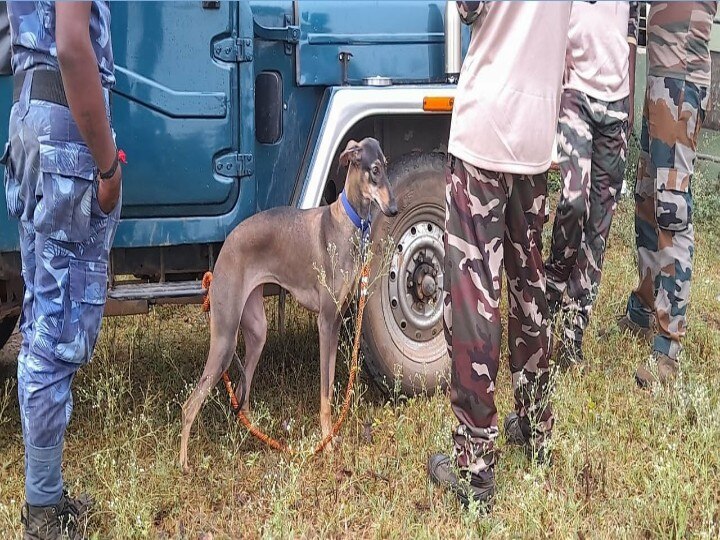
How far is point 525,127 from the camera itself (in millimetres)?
2723

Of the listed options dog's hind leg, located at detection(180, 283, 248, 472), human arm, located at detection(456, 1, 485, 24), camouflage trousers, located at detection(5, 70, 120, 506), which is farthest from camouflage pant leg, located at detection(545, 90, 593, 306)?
camouflage trousers, located at detection(5, 70, 120, 506)

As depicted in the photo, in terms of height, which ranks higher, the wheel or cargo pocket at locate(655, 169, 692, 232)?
cargo pocket at locate(655, 169, 692, 232)

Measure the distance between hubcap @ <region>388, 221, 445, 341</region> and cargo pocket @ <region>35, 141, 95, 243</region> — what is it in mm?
1691

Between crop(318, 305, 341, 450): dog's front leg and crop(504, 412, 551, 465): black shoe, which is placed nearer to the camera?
crop(504, 412, 551, 465): black shoe

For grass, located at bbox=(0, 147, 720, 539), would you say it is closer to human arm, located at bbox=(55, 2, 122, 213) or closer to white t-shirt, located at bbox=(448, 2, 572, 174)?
human arm, located at bbox=(55, 2, 122, 213)

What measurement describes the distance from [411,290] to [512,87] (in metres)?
1.51

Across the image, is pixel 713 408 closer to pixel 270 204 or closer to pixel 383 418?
pixel 383 418

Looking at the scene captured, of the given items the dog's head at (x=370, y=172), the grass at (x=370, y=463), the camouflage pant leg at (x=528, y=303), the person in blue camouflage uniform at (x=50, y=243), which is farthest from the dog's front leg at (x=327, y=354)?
the person in blue camouflage uniform at (x=50, y=243)

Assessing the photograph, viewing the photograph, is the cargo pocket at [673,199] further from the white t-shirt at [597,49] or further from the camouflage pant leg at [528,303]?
the camouflage pant leg at [528,303]

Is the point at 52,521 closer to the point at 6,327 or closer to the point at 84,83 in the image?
the point at 84,83

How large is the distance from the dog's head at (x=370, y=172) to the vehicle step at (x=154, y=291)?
0.84m

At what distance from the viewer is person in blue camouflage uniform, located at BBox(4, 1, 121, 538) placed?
2535mm

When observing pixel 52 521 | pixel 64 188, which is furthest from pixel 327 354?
pixel 64 188

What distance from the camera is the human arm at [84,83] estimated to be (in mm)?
2309
